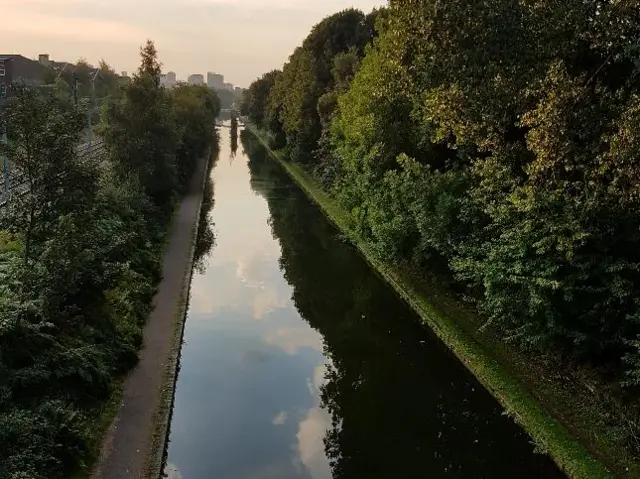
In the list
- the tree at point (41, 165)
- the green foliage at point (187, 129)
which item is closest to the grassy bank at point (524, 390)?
the tree at point (41, 165)

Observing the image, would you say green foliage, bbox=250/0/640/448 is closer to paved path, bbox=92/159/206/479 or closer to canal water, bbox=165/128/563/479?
canal water, bbox=165/128/563/479

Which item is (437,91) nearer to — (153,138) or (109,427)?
(109,427)

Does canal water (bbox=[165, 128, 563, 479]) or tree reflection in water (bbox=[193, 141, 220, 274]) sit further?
tree reflection in water (bbox=[193, 141, 220, 274])

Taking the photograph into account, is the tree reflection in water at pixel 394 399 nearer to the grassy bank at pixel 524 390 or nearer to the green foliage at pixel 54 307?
the grassy bank at pixel 524 390

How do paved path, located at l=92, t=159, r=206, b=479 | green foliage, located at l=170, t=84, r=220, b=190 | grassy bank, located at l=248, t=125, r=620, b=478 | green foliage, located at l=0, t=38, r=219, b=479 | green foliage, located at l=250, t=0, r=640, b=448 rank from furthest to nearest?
1. green foliage, located at l=170, t=84, r=220, b=190
2. green foliage, located at l=250, t=0, r=640, b=448
3. grassy bank, located at l=248, t=125, r=620, b=478
4. paved path, located at l=92, t=159, r=206, b=479
5. green foliage, located at l=0, t=38, r=219, b=479

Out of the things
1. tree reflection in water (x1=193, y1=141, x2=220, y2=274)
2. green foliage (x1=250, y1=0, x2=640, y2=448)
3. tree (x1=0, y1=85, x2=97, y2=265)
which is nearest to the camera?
tree (x1=0, y1=85, x2=97, y2=265)

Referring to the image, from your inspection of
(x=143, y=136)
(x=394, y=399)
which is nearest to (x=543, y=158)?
(x=394, y=399)

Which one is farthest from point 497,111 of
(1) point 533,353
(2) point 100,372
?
(2) point 100,372

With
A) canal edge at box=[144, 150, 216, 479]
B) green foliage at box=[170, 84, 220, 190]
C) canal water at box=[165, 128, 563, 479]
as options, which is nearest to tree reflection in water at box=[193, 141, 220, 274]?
canal water at box=[165, 128, 563, 479]

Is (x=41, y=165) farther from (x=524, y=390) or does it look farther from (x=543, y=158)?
(x=524, y=390)
